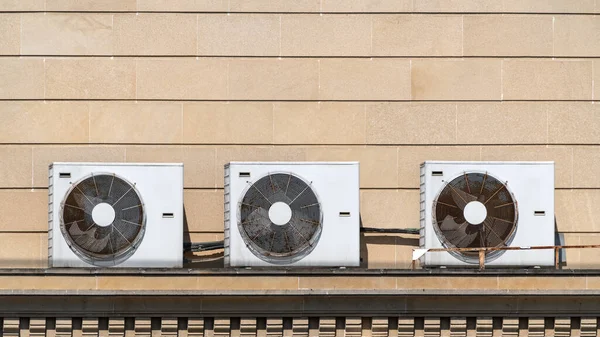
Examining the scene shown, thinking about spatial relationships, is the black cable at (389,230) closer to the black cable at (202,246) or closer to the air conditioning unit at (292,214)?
the air conditioning unit at (292,214)

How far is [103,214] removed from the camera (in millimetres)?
25172

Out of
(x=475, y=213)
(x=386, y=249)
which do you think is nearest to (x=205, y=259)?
(x=386, y=249)

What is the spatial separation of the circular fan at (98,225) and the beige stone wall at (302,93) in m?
0.96

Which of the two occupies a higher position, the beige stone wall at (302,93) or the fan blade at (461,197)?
the beige stone wall at (302,93)

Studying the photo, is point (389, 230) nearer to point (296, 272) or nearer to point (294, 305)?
point (296, 272)

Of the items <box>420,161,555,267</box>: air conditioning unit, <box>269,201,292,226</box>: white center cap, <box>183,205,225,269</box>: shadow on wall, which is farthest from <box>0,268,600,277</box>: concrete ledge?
<box>183,205,225,269</box>: shadow on wall

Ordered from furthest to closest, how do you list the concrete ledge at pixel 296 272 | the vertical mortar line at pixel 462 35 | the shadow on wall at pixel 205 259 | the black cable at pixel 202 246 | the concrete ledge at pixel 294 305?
the vertical mortar line at pixel 462 35 < the shadow on wall at pixel 205 259 < the black cable at pixel 202 246 < the concrete ledge at pixel 296 272 < the concrete ledge at pixel 294 305

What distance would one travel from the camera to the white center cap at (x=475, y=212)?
25359 mm

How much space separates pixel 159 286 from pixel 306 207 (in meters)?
2.66

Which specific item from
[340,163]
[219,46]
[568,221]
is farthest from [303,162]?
[568,221]

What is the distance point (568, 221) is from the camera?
1029 inches

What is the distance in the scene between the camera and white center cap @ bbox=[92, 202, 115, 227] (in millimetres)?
25156

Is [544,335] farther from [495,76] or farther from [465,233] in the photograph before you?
[495,76]

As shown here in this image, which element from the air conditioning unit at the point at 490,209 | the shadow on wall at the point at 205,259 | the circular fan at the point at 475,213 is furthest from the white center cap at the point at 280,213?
the circular fan at the point at 475,213
